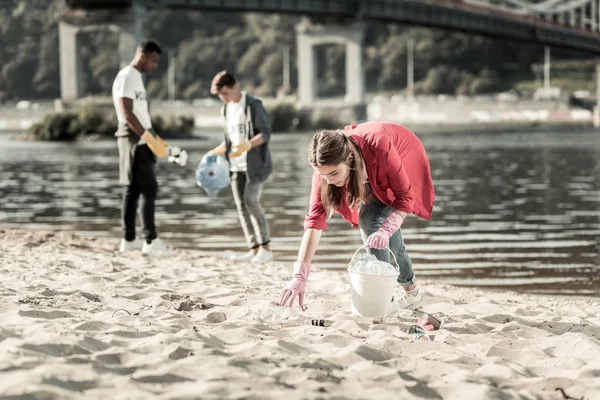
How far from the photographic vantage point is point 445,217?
46.4ft

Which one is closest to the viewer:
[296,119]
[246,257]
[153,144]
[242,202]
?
[153,144]

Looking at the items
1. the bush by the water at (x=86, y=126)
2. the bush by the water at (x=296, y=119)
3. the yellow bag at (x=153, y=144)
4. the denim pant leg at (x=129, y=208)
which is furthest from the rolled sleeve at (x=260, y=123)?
the bush by the water at (x=296, y=119)

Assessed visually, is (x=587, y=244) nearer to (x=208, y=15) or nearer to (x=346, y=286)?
(x=346, y=286)

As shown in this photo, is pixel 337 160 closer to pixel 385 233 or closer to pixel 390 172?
pixel 390 172

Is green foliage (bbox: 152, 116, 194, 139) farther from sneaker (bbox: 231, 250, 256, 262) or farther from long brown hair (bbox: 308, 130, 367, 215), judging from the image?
long brown hair (bbox: 308, 130, 367, 215)

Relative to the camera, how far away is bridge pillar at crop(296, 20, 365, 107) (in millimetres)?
70875

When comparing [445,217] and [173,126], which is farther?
[173,126]

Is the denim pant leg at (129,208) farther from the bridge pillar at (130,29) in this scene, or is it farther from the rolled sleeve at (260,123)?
the bridge pillar at (130,29)

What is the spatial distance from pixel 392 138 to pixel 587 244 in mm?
6291

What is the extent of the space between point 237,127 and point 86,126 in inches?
1781

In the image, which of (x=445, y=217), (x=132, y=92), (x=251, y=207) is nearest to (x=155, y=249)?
(x=251, y=207)

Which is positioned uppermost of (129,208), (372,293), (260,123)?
(260,123)

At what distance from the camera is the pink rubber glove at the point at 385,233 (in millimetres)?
5609

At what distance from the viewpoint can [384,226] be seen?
5664mm
